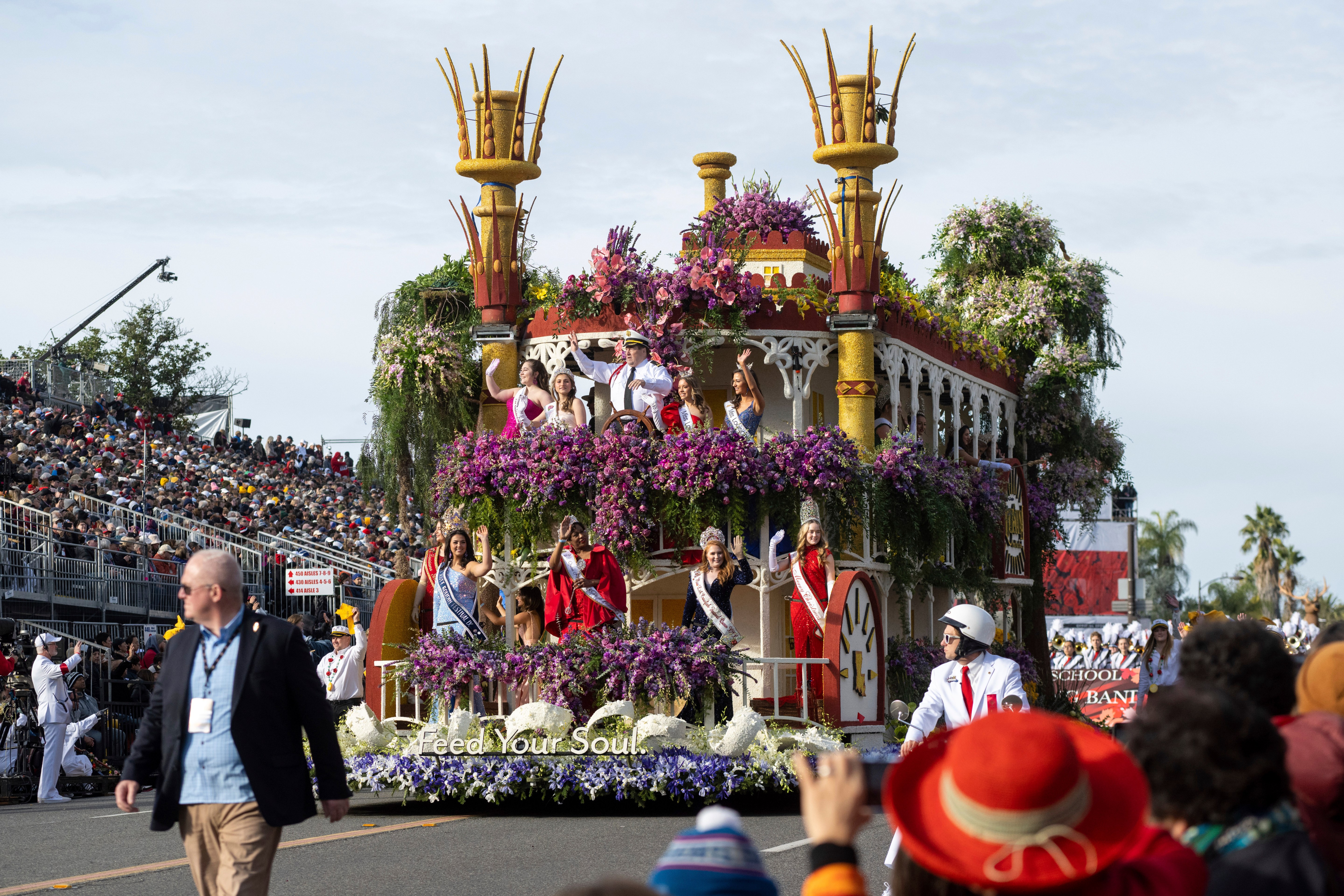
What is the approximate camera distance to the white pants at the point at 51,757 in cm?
1697

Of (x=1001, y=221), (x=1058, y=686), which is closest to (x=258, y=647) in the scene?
(x=1001, y=221)

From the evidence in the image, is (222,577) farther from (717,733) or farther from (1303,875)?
(717,733)

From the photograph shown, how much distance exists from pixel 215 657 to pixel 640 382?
10404mm

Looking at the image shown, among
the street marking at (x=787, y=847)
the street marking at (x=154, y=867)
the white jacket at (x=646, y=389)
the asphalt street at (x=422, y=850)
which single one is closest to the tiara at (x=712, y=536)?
the white jacket at (x=646, y=389)

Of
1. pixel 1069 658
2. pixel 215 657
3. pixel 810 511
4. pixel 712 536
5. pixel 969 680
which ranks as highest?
pixel 810 511

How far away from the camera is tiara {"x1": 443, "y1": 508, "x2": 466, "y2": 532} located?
16.7 m

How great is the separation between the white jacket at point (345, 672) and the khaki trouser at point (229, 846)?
1178 cm

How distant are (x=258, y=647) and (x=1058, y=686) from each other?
2322 cm

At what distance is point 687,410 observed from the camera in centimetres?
1661

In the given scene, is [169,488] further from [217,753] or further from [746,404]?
[217,753]

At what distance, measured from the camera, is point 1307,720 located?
400 cm

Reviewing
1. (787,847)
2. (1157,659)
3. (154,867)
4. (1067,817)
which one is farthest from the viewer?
(1157,659)

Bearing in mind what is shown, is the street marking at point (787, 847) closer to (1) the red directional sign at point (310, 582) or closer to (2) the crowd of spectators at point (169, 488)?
(1) the red directional sign at point (310, 582)

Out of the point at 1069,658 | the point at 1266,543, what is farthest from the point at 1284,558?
the point at 1069,658
